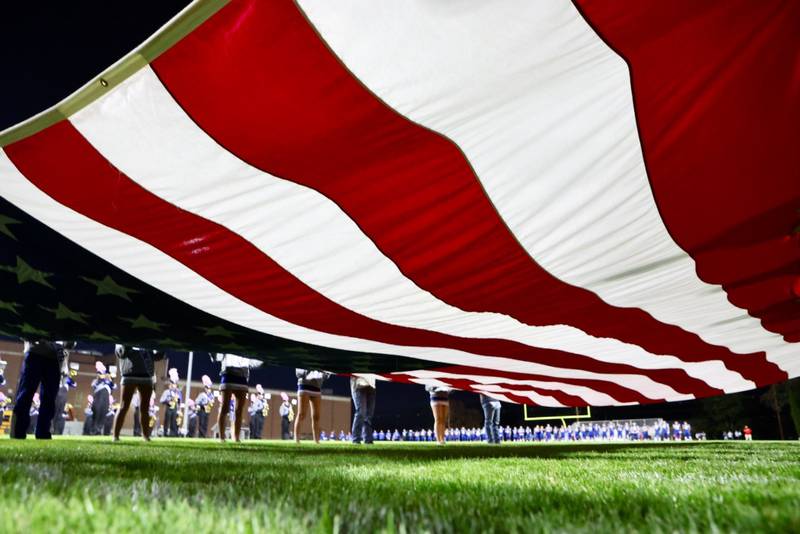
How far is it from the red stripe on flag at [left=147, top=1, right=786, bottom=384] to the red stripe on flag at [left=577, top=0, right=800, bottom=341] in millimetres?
593

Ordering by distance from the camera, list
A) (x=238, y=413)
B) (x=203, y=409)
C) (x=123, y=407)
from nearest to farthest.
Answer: (x=123, y=407) → (x=238, y=413) → (x=203, y=409)

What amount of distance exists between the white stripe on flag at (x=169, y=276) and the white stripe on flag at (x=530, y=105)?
1.32 meters

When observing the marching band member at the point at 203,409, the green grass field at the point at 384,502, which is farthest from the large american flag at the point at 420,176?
the marching band member at the point at 203,409

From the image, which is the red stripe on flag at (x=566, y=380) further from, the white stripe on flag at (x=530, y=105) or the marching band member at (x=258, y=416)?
the marching band member at (x=258, y=416)

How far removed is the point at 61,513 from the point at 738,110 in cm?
198

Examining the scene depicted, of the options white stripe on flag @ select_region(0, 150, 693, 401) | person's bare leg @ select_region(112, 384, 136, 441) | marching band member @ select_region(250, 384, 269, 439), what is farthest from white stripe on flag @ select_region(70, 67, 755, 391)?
marching band member @ select_region(250, 384, 269, 439)

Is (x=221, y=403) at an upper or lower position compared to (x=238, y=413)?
upper

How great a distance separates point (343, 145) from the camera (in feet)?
5.34

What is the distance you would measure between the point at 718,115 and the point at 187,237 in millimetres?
2083

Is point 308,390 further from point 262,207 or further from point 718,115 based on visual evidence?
point 718,115

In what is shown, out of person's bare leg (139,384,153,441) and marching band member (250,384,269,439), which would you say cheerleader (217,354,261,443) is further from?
marching band member (250,384,269,439)

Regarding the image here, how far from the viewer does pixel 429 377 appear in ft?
16.8

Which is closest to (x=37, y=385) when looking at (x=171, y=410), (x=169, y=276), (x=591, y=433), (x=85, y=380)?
(x=169, y=276)

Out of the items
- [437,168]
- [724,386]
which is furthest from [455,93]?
[724,386]
